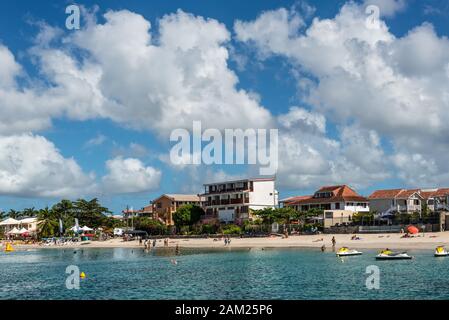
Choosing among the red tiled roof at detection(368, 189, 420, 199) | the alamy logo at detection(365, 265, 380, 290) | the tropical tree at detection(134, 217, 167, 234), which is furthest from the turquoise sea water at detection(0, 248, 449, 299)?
the tropical tree at detection(134, 217, 167, 234)

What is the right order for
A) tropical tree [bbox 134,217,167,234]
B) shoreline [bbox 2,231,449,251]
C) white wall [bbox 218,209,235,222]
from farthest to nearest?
1. tropical tree [bbox 134,217,167,234]
2. white wall [bbox 218,209,235,222]
3. shoreline [bbox 2,231,449,251]

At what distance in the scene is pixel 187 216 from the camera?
121 m

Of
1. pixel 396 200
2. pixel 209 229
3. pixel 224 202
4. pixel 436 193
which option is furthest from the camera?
pixel 224 202

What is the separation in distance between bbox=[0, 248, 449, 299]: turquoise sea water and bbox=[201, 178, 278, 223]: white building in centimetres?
4999

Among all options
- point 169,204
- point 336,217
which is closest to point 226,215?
point 169,204

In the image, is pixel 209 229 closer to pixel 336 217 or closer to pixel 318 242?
pixel 336 217

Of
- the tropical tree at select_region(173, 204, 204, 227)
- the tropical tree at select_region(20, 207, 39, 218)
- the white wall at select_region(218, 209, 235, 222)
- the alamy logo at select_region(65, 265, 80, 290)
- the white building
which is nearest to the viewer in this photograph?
the alamy logo at select_region(65, 265, 80, 290)

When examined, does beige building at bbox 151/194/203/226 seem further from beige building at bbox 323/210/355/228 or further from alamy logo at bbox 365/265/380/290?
alamy logo at bbox 365/265/380/290

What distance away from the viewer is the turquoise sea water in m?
37.9

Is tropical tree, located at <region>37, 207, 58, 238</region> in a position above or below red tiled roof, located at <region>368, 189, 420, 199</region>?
below

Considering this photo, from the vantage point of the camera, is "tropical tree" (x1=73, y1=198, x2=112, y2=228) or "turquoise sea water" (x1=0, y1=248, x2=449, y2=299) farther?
"tropical tree" (x1=73, y1=198, x2=112, y2=228)

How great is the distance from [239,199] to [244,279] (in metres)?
71.6

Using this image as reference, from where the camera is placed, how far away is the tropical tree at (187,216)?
397ft
